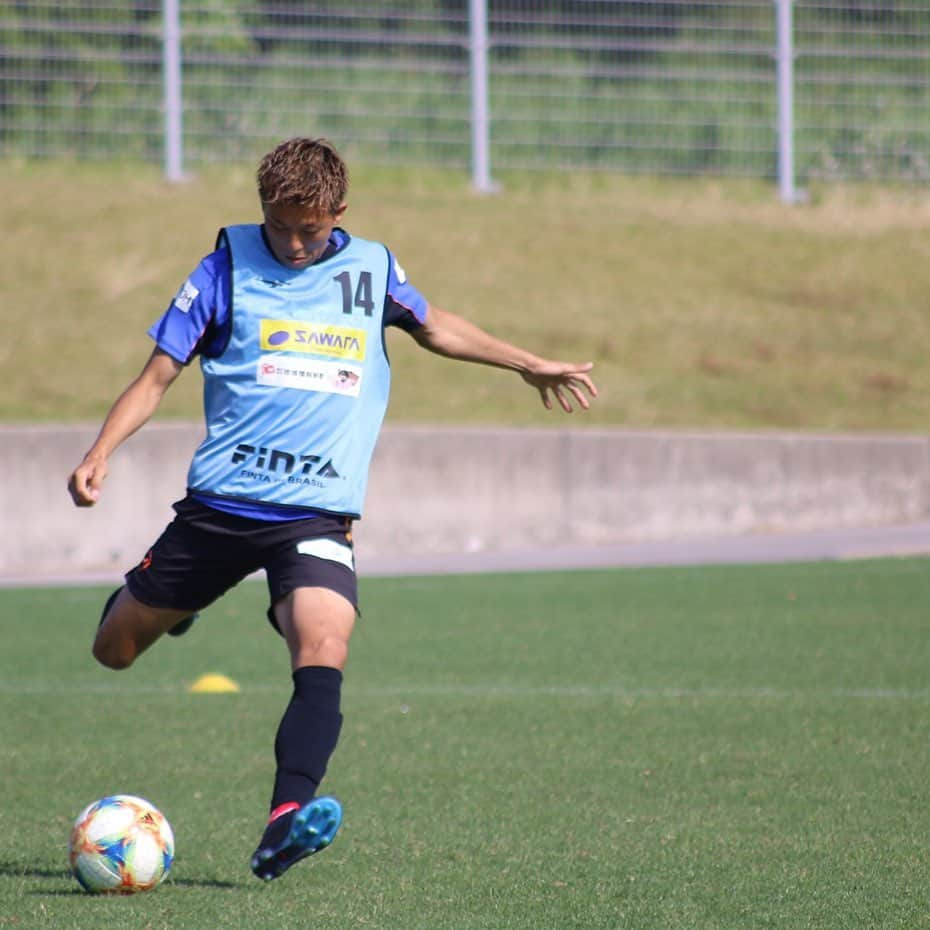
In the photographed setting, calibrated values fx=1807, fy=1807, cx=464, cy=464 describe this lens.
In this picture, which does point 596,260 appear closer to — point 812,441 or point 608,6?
point 608,6

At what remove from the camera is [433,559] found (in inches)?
589

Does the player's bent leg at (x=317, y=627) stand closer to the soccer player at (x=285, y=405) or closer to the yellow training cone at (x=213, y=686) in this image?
the soccer player at (x=285, y=405)

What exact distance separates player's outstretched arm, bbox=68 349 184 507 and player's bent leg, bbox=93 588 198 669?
1.67 ft

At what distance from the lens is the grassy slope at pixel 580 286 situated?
1814 centimetres

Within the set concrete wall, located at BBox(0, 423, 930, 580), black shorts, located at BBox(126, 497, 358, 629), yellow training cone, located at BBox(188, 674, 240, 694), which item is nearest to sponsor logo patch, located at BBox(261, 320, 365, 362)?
black shorts, located at BBox(126, 497, 358, 629)

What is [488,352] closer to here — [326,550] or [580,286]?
[326,550]

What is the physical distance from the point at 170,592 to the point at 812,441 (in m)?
11.1

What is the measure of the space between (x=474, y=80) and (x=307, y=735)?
58.9 feet

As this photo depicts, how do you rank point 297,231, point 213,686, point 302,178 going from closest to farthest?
point 302,178
point 297,231
point 213,686

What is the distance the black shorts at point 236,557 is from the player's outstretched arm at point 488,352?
0.64 m

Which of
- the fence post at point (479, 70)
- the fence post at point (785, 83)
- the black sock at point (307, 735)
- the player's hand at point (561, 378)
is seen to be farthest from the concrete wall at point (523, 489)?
the black sock at point (307, 735)

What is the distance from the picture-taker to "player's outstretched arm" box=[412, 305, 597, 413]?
5.39 meters

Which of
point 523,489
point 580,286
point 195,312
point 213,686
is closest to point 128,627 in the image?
point 195,312

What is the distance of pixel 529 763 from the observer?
700cm
